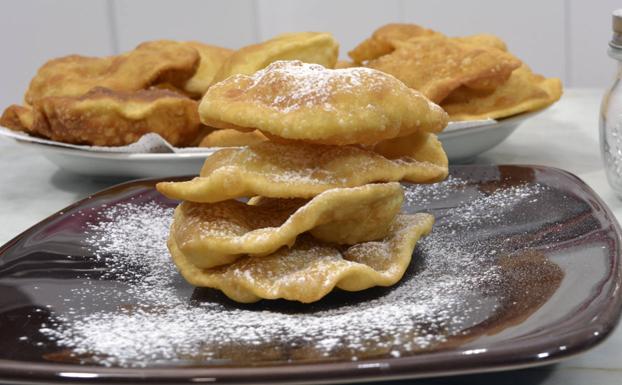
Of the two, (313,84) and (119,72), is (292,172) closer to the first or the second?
(313,84)

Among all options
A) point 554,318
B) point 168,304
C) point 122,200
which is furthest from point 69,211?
point 554,318

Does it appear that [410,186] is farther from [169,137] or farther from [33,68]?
[33,68]

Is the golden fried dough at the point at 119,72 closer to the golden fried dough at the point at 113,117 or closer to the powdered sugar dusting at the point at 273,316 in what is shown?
the golden fried dough at the point at 113,117

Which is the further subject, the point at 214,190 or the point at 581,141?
the point at 581,141

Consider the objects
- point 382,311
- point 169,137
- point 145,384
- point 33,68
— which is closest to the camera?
point 145,384

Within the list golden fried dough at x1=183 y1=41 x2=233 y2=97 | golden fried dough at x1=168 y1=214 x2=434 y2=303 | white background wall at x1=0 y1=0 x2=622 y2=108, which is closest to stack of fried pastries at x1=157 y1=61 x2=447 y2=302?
golden fried dough at x1=168 y1=214 x2=434 y2=303

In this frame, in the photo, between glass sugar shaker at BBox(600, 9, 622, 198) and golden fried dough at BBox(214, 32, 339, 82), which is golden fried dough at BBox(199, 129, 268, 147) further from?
glass sugar shaker at BBox(600, 9, 622, 198)

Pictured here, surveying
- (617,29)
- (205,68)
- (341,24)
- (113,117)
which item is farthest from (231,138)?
(341,24)
